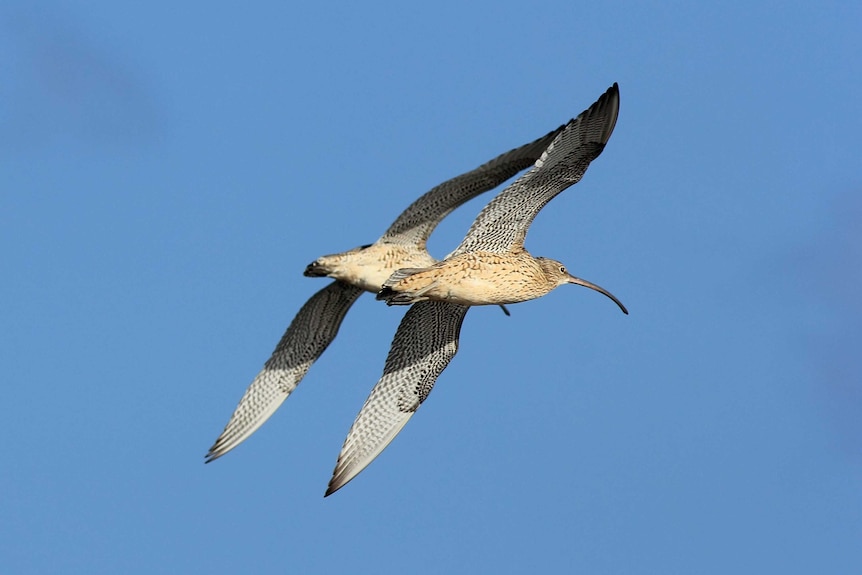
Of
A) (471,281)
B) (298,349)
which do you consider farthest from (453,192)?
(471,281)

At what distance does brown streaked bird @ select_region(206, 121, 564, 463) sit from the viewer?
25.4 meters

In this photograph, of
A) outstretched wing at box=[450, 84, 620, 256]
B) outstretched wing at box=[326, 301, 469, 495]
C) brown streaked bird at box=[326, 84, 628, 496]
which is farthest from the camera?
outstretched wing at box=[326, 301, 469, 495]

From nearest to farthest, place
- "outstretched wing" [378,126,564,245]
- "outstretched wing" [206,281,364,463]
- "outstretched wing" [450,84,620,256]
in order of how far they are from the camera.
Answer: "outstretched wing" [450,84,620,256] < "outstretched wing" [378,126,564,245] < "outstretched wing" [206,281,364,463]

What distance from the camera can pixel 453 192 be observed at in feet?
83.8

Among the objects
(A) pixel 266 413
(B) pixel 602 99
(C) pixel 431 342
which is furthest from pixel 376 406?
(B) pixel 602 99

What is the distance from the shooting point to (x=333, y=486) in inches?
905

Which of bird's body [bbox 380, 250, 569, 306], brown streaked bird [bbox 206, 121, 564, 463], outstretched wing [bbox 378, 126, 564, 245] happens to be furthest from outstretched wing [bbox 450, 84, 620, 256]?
outstretched wing [bbox 378, 126, 564, 245]

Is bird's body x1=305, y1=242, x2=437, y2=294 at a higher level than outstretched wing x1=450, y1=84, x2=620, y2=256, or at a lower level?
higher

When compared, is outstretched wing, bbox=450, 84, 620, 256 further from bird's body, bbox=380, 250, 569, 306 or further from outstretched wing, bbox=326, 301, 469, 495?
outstretched wing, bbox=326, 301, 469, 495

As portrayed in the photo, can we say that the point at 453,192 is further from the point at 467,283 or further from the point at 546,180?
the point at 467,283

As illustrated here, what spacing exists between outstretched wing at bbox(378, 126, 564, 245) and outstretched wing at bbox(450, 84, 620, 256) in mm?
2783

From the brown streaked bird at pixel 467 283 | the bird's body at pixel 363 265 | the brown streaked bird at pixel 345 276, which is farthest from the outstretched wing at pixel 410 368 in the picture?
the bird's body at pixel 363 265

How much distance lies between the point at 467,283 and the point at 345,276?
157 inches

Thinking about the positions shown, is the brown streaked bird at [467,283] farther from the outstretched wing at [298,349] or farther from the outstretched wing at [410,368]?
the outstretched wing at [298,349]
